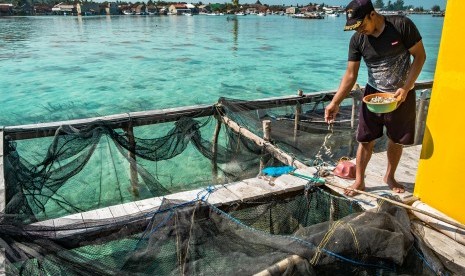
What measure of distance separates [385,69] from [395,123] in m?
0.58

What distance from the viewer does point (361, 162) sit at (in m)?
4.25

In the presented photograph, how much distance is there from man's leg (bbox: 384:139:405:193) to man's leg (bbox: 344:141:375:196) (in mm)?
205

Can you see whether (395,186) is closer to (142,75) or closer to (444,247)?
(444,247)

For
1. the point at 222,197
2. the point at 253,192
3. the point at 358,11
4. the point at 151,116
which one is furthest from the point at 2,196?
the point at 358,11

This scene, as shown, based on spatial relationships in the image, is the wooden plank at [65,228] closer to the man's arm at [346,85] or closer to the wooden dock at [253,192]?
the wooden dock at [253,192]

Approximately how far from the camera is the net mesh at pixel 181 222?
302 centimetres

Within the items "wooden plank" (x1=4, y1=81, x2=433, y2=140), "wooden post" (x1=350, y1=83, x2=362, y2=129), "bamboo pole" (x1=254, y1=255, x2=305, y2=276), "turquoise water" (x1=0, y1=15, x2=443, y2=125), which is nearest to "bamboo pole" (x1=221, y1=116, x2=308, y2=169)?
"wooden plank" (x1=4, y1=81, x2=433, y2=140)

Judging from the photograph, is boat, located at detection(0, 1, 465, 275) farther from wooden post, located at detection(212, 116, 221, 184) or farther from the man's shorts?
wooden post, located at detection(212, 116, 221, 184)

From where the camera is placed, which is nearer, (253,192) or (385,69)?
(385,69)

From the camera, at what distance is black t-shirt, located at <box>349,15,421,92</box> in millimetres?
3691

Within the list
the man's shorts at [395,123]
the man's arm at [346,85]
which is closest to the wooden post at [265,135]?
the man's arm at [346,85]

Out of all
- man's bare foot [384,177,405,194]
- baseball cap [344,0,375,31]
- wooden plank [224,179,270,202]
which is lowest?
wooden plank [224,179,270,202]

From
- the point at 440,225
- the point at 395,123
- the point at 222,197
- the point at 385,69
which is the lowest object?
the point at 222,197

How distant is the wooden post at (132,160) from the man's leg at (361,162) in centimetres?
358
